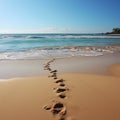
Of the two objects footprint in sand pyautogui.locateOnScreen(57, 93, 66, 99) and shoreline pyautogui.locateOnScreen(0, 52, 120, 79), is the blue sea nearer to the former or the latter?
shoreline pyautogui.locateOnScreen(0, 52, 120, 79)

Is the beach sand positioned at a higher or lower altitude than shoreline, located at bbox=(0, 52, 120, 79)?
higher

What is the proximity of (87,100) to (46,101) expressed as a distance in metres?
0.72

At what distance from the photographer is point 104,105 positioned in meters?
2.89

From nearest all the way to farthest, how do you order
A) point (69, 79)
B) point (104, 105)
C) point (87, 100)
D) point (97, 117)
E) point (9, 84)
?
point (97, 117) → point (104, 105) → point (87, 100) → point (9, 84) → point (69, 79)

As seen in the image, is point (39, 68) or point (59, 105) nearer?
point (59, 105)

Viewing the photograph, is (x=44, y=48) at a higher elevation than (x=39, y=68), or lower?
lower

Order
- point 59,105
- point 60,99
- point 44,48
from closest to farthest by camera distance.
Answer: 1. point 59,105
2. point 60,99
3. point 44,48

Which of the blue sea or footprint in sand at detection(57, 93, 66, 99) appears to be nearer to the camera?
footprint in sand at detection(57, 93, 66, 99)

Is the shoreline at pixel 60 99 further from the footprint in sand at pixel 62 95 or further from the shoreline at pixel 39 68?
the shoreline at pixel 39 68

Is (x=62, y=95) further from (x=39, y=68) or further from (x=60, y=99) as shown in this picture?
(x=39, y=68)

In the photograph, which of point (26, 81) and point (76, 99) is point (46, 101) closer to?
point (76, 99)

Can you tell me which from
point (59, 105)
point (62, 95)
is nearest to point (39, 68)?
point (62, 95)

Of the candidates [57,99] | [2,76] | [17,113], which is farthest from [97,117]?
[2,76]

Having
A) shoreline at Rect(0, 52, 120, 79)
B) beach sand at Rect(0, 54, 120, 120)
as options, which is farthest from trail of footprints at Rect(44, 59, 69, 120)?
shoreline at Rect(0, 52, 120, 79)
